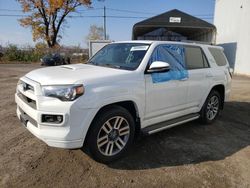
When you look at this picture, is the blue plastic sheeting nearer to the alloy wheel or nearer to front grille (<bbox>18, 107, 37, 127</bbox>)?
the alloy wheel

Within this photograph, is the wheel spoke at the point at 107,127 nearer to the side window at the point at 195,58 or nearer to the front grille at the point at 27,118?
the front grille at the point at 27,118

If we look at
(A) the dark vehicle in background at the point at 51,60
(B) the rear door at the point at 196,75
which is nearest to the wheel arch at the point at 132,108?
(B) the rear door at the point at 196,75

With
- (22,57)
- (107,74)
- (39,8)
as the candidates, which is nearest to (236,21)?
(107,74)

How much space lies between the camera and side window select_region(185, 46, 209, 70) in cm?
428

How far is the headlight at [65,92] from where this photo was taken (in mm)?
2635

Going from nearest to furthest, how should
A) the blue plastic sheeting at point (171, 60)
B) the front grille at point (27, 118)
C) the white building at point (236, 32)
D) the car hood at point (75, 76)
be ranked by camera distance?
the car hood at point (75, 76), the front grille at point (27, 118), the blue plastic sheeting at point (171, 60), the white building at point (236, 32)

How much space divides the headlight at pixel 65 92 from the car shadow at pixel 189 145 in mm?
1255

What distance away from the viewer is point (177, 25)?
61.7ft

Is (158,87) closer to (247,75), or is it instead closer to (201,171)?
(201,171)

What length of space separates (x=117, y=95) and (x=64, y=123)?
82 centimetres

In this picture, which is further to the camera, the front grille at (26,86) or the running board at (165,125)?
the running board at (165,125)

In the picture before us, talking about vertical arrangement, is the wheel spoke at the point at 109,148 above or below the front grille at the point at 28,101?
below

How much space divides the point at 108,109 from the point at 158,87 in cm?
98

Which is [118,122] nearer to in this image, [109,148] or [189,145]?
[109,148]
